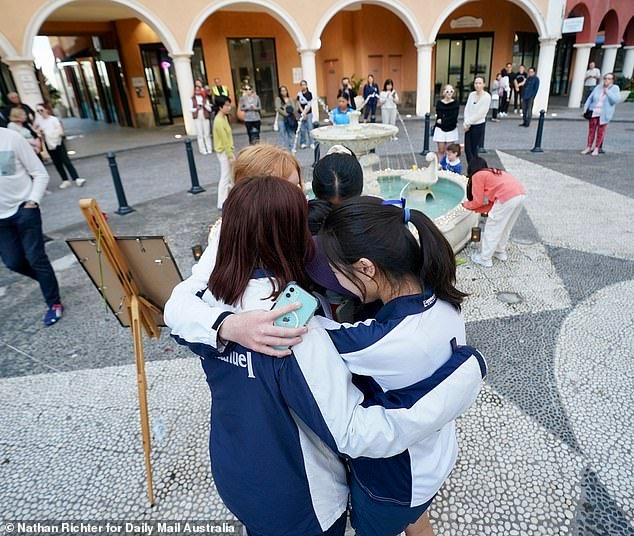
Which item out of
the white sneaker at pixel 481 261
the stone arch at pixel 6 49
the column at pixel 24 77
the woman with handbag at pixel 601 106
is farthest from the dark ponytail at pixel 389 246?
the stone arch at pixel 6 49

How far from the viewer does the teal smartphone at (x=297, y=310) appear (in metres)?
1.13

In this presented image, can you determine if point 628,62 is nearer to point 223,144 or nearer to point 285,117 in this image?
point 285,117

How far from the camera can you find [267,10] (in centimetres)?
1545

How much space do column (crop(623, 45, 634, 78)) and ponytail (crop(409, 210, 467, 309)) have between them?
26916 mm

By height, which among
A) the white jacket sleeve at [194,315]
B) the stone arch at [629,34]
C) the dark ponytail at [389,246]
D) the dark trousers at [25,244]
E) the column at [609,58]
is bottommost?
the dark trousers at [25,244]

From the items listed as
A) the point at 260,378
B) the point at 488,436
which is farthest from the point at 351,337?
the point at 488,436

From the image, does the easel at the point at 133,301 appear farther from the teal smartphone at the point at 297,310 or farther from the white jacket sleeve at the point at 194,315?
the teal smartphone at the point at 297,310

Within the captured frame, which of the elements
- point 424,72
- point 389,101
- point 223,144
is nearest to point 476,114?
point 223,144

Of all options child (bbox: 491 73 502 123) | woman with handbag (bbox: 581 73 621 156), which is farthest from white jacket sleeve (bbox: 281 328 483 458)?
child (bbox: 491 73 502 123)

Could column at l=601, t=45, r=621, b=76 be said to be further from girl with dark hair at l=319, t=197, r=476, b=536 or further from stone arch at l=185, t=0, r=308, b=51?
girl with dark hair at l=319, t=197, r=476, b=536

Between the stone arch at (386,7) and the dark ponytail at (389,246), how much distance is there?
16.9m

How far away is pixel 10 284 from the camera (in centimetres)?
540

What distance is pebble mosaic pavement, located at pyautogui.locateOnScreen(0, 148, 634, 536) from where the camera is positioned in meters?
2.31

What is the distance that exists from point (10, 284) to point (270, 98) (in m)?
17.3
